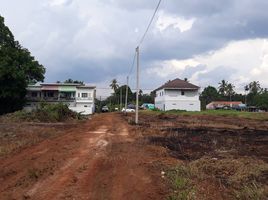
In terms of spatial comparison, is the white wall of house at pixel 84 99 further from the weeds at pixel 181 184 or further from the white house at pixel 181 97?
the weeds at pixel 181 184

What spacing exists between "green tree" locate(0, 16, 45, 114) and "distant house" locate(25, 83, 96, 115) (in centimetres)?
1314

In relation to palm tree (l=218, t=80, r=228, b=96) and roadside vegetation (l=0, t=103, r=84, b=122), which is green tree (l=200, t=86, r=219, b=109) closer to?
palm tree (l=218, t=80, r=228, b=96)

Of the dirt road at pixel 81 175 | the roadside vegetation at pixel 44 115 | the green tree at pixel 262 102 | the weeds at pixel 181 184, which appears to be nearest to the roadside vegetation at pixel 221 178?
the weeds at pixel 181 184

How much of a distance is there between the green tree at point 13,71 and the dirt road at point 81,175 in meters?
49.6

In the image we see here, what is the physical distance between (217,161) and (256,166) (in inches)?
52.5

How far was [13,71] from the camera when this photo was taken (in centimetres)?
6269

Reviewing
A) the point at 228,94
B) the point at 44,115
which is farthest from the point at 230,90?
the point at 44,115

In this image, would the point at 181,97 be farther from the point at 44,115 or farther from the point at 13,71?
the point at 44,115

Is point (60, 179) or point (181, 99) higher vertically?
point (181, 99)

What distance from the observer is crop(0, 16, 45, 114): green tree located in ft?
205

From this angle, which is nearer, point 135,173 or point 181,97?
point 135,173

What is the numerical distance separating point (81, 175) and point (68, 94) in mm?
76226

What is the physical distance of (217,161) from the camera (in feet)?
38.3

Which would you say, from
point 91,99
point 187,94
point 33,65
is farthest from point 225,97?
point 33,65
